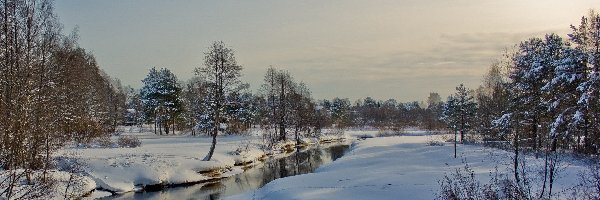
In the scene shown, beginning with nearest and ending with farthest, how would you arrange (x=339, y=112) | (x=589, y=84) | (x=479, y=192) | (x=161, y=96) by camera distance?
(x=479, y=192)
(x=589, y=84)
(x=161, y=96)
(x=339, y=112)

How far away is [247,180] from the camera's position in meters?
28.7

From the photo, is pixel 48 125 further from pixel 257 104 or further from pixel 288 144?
pixel 257 104

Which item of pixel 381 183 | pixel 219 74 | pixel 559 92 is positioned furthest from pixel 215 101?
pixel 559 92

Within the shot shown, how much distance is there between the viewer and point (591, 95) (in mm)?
25188

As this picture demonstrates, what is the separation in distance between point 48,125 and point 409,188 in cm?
1486

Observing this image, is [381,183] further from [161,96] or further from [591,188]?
[161,96]

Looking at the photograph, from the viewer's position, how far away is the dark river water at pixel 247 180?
23969mm

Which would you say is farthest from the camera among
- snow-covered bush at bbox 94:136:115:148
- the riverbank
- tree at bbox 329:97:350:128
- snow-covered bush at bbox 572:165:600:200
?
tree at bbox 329:97:350:128

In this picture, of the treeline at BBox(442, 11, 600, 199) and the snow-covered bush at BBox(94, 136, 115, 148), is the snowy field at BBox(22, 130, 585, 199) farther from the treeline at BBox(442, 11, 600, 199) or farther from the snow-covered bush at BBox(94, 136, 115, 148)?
the snow-covered bush at BBox(94, 136, 115, 148)

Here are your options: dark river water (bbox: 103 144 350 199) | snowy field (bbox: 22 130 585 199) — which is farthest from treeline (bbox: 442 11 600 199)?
dark river water (bbox: 103 144 350 199)

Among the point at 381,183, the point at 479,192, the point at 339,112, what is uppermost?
the point at 339,112

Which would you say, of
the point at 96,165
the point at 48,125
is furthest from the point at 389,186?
the point at 96,165

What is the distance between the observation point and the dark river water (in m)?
24.0

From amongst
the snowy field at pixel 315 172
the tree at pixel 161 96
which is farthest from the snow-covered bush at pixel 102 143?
the tree at pixel 161 96
